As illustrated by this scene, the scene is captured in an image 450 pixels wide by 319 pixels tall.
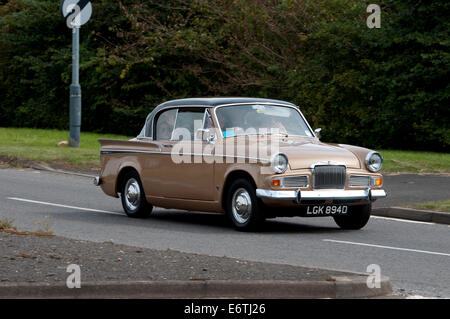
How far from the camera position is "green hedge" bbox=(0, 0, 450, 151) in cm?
2973

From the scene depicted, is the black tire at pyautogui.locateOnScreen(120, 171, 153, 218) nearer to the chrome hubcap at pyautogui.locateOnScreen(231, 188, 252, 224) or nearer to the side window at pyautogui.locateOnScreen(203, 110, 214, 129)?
the side window at pyautogui.locateOnScreen(203, 110, 214, 129)

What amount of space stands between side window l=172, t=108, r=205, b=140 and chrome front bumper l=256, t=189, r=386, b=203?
1.92 m

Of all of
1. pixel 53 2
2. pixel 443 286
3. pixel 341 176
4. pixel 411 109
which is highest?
pixel 53 2

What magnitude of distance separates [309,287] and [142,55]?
3194cm

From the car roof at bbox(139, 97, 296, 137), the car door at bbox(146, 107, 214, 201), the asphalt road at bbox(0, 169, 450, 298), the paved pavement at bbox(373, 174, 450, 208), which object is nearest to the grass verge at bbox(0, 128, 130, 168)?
the asphalt road at bbox(0, 169, 450, 298)

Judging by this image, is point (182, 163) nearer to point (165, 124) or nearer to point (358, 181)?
point (165, 124)

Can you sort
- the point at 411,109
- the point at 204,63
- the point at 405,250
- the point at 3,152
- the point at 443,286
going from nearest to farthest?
the point at 443,286, the point at 405,250, the point at 3,152, the point at 411,109, the point at 204,63

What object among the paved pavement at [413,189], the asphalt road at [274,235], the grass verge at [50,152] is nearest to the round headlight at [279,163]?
the asphalt road at [274,235]

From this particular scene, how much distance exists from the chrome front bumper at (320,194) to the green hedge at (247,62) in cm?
1691

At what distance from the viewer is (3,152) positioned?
24.4m

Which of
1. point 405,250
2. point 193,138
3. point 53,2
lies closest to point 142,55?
point 53,2
